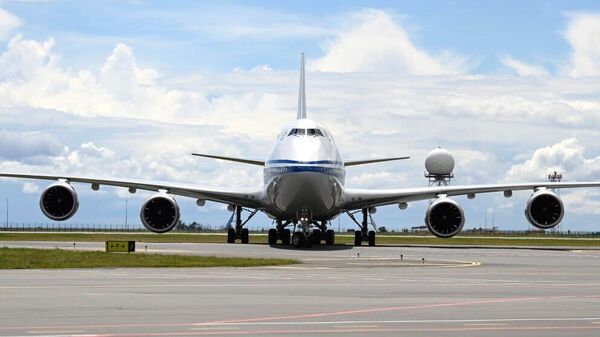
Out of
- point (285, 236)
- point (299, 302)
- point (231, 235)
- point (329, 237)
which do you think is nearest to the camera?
point (299, 302)

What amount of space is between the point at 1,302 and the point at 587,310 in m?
9.63

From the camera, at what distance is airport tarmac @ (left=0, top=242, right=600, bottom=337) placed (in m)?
15.0

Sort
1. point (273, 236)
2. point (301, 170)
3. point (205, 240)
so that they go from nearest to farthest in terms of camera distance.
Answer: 1. point (301, 170)
2. point (273, 236)
3. point (205, 240)

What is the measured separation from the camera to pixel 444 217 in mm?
54906

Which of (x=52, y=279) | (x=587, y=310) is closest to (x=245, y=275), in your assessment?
(x=52, y=279)

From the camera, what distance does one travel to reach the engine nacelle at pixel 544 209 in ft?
176

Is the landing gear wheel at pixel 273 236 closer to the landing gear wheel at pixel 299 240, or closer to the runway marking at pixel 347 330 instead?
the landing gear wheel at pixel 299 240

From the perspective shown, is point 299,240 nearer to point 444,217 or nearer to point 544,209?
point 444,217

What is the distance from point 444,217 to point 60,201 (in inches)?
735

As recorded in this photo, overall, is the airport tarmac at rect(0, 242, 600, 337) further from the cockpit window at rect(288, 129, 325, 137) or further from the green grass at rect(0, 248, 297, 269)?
the cockpit window at rect(288, 129, 325, 137)

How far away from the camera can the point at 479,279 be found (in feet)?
88.4

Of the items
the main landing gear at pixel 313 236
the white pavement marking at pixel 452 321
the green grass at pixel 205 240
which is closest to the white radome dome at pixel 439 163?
the green grass at pixel 205 240

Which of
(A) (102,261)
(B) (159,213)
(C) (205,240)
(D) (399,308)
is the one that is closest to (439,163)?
(C) (205,240)

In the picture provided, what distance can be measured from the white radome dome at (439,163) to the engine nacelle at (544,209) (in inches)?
1430
